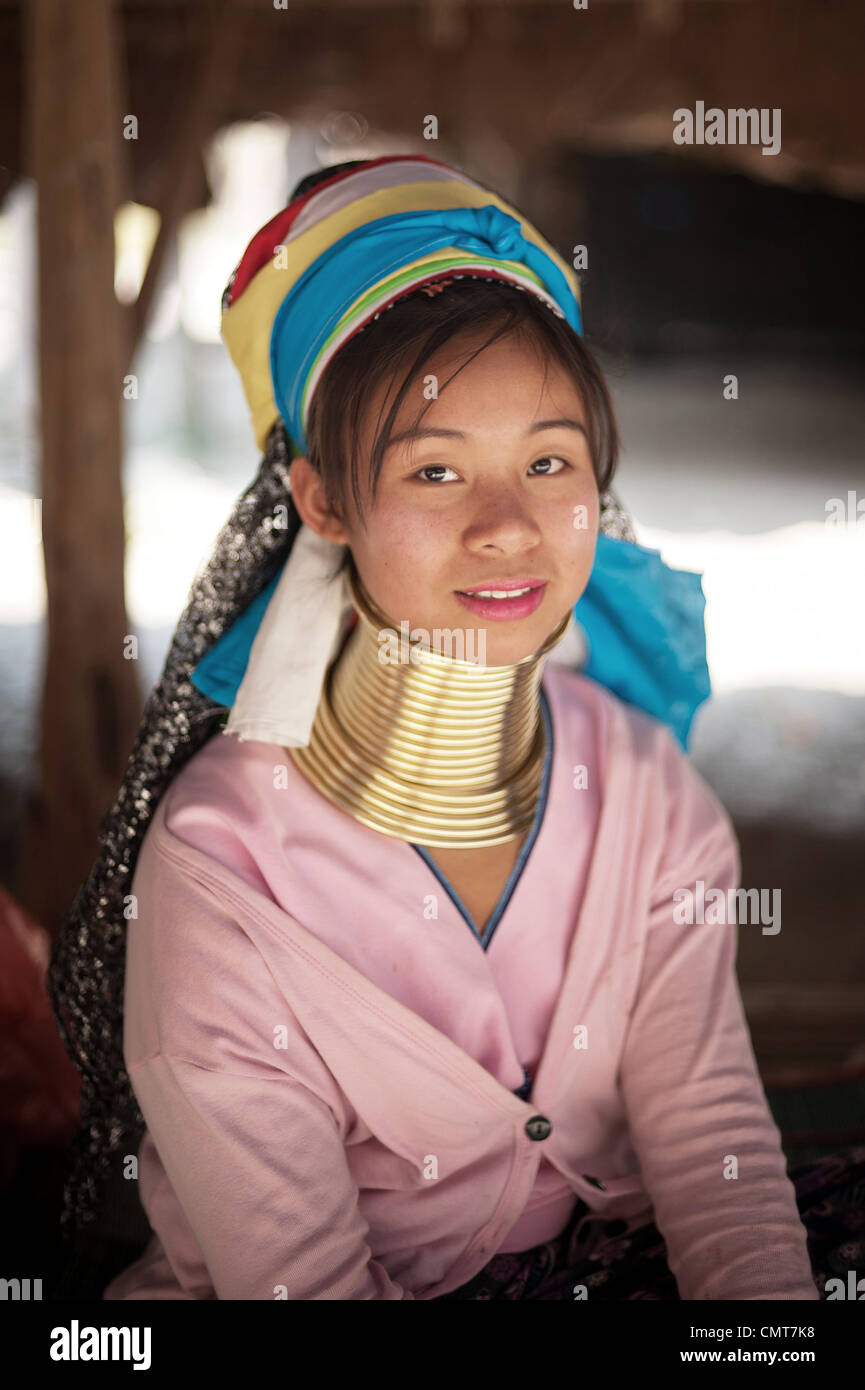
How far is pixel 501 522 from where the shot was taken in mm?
1513

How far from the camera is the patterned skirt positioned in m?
1.74

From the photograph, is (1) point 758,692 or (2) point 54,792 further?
(1) point 758,692

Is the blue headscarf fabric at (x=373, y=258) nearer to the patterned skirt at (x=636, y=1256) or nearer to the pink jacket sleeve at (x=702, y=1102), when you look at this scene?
the pink jacket sleeve at (x=702, y=1102)

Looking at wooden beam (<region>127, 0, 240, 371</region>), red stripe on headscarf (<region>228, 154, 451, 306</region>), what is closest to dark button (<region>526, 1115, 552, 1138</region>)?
red stripe on headscarf (<region>228, 154, 451, 306</region>)

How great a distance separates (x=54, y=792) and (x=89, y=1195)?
166cm

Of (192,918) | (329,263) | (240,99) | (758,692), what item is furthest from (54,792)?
(758,692)

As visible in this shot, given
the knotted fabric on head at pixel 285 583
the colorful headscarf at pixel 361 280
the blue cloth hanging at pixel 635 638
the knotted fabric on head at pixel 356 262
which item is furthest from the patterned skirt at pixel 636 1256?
the knotted fabric on head at pixel 356 262

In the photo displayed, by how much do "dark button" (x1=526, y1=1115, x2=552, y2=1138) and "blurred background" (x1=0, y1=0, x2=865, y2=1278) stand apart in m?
0.93

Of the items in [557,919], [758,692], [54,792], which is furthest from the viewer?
[758,692]

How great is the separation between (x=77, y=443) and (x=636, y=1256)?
2438mm

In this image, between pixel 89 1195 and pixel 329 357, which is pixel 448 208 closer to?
pixel 329 357

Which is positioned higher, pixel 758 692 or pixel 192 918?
pixel 758 692

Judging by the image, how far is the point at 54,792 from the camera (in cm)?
338

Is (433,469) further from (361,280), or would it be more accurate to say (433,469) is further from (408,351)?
(361,280)
